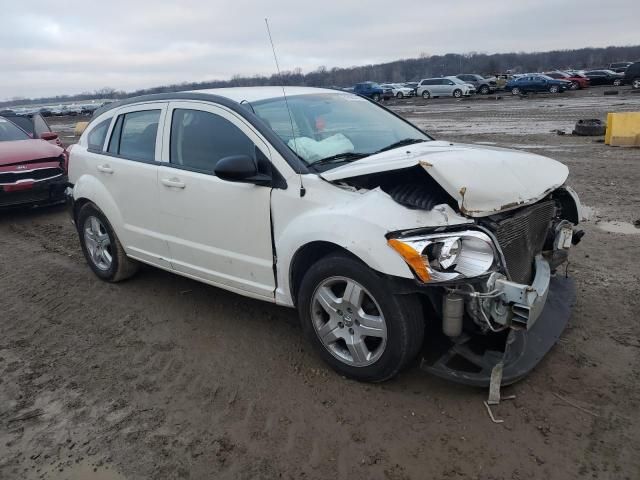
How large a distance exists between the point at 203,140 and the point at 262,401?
2041mm

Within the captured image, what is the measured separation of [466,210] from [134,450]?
7.60ft

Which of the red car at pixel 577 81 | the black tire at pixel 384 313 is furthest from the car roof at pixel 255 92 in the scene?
the red car at pixel 577 81

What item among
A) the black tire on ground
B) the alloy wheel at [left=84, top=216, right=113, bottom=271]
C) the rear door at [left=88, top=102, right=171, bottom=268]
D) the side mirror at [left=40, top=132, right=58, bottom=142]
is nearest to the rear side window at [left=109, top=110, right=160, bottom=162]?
the rear door at [left=88, top=102, right=171, bottom=268]

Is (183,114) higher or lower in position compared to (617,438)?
higher

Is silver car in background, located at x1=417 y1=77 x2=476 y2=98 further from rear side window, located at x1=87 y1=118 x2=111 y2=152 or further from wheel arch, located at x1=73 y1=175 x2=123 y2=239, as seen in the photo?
wheel arch, located at x1=73 y1=175 x2=123 y2=239

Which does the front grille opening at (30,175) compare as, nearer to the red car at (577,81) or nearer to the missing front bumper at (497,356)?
the missing front bumper at (497,356)

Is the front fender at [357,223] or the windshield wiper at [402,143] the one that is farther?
the windshield wiper at [402,143]

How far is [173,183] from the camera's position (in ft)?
13.6

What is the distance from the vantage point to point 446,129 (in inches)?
728

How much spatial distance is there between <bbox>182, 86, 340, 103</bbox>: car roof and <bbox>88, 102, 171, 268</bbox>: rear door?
0.54 meters

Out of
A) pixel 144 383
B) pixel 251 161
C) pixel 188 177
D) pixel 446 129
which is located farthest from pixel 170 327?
pixel 446 129

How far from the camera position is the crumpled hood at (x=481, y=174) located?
2965 millimetres

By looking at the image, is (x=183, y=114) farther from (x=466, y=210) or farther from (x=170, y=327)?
(x=466, y=210)

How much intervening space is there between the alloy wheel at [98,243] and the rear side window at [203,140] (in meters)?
1.54
